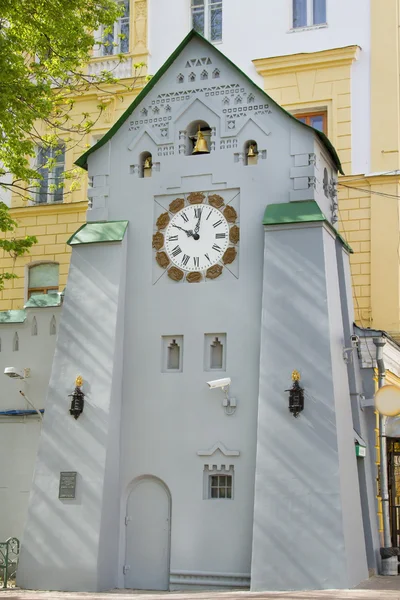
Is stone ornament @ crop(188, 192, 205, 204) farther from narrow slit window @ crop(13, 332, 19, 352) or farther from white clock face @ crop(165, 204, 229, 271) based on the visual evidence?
narrow slit window @ crop(13, 332, 19, 352)

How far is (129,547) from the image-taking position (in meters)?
19.3

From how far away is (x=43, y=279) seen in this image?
1184 inches

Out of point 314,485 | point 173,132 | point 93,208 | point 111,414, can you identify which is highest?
point 173,132

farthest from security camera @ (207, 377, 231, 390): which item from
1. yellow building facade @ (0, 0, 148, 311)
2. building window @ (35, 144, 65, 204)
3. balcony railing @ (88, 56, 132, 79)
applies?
balcony railing @ (88, 56, 132, 79)

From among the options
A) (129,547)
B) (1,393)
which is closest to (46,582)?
(129,547)

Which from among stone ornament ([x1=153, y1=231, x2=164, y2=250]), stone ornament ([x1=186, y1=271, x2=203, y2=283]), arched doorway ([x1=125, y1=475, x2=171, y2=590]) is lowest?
arched doorway ([x1=125, y1=475, x2=171, y2=590])

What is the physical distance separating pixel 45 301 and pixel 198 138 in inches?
196

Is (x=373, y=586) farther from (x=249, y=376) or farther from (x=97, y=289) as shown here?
(x=97, y=289)

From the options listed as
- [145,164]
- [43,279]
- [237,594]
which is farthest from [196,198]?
[43,279]

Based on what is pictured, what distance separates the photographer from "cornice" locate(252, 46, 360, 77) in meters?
27.3

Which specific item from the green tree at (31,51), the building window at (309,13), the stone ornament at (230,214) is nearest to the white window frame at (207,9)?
the building window at (309,13)

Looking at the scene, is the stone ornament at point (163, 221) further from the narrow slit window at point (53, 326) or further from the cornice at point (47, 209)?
the cornice at point (47, 209)

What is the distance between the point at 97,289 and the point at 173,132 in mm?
3520

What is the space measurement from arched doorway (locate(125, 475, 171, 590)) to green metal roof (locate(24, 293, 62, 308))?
4.72 meters
